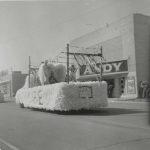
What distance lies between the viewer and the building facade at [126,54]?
2983 centimetres

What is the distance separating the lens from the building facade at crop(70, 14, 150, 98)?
1174 inches

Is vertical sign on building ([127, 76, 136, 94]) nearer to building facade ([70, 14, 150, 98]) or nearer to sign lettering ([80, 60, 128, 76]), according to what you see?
building facade ([70, 14, 150, 98])

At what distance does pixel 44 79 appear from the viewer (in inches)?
656

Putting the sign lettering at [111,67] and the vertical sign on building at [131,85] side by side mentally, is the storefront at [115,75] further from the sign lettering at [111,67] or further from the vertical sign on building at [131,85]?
the vertical sign on building at [131,85]

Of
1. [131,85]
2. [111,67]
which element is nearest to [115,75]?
[111,67]

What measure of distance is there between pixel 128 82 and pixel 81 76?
7.70m

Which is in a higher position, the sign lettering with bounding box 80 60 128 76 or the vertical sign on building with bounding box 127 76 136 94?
the sign lettering with bounding box 80 60 128 76

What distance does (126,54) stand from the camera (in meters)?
31.2

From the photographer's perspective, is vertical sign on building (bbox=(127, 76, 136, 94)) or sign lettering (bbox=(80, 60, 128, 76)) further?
sign lettering (bbox=(80, 60, 128, 76))

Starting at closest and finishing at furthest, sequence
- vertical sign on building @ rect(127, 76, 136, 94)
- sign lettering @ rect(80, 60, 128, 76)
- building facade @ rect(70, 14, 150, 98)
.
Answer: building facade @ rect(70, 14, 150, 98) → vertical sign on building @ rect(127, 76, 136, 94) → sign lettering @ rect(80, 60, 128, 76)

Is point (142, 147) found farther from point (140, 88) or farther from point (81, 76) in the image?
point (81, 76)

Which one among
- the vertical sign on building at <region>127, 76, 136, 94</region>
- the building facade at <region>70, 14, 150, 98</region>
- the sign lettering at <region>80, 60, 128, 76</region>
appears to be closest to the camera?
the building facade at <region>70, 14, 150, 98</region>

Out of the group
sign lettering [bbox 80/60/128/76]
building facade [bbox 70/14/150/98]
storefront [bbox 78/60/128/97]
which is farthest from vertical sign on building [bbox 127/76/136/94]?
sign lettering [bbox 80/60/128/76]

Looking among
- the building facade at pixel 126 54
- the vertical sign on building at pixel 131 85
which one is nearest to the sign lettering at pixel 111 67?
the building facade at pixel 126 54
